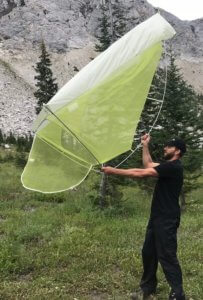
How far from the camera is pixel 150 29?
800 cm

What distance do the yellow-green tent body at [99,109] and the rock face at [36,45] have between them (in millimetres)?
71453

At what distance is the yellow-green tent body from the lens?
786 centimetres

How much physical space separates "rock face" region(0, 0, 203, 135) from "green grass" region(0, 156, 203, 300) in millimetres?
64832

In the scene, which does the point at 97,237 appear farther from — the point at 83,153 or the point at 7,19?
the point at 7,19

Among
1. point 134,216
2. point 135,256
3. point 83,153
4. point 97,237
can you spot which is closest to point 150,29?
point 83,153

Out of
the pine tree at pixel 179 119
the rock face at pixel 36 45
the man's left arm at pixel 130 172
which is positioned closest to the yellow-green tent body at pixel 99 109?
the man's left arm at pixel 130 172

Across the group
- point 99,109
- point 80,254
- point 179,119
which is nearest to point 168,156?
point 99,109

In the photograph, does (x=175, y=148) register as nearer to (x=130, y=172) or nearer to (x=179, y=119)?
(x=130, y=172)

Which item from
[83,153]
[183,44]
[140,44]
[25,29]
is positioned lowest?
[183,44]

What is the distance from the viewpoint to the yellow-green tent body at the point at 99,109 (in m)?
7.86

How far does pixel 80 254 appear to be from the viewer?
35.9 feet

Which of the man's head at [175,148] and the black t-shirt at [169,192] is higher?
the man's head at [175,148]

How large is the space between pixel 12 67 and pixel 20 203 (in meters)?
86.4

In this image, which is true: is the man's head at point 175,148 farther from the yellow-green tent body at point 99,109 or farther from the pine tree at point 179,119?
the pine tree at point 179,119
